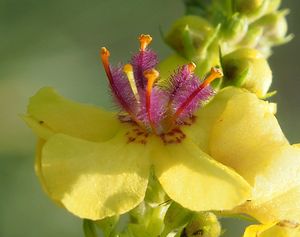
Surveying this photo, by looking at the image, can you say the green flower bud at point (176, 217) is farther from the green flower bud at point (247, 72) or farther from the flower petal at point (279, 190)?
the green flower bud at point (247, 72)

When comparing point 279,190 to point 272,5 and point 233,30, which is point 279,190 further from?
point 272,5

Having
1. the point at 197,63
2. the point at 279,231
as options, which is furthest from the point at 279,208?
the point at 197,63

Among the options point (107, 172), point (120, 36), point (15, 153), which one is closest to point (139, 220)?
point (107, 172)

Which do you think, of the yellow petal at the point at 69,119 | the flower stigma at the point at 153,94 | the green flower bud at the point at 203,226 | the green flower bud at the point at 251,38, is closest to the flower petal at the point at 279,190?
the green flower bud at the point at 203,226

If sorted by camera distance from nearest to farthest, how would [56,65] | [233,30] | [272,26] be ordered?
[233,30] → [272,26] → [56,65]

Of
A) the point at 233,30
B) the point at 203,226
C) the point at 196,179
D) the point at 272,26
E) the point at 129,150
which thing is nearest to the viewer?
the point at 196,179

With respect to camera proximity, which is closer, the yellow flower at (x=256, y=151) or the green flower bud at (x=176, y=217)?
the yellow flower at (x=256, y=151)

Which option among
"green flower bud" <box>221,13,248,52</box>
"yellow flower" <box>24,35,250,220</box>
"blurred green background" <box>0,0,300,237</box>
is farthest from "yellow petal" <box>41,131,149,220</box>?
"blurred green background" <box>0,0,300,237</box>
